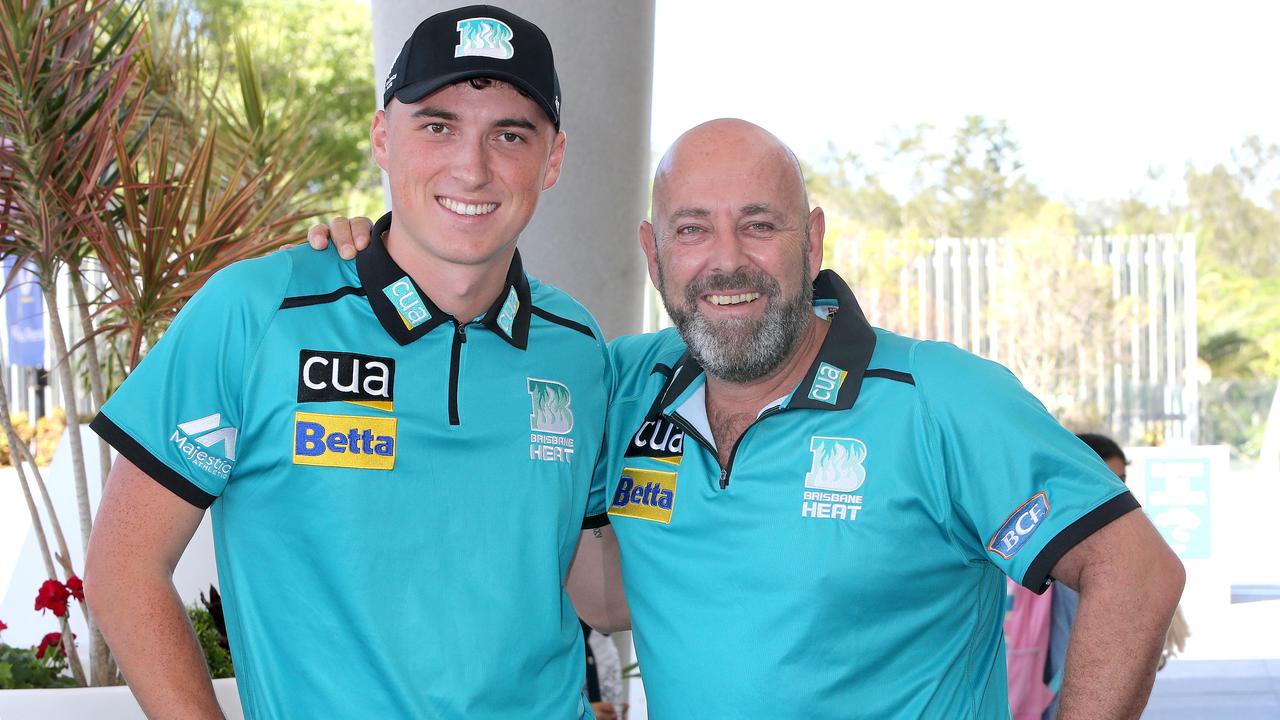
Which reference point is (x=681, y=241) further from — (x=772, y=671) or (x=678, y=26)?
(x=678, y=26)

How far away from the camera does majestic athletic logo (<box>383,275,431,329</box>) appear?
77.8 inches

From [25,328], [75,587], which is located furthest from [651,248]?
[25,328]

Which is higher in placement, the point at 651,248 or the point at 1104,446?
the point at 651,248

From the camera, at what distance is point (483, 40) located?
201cm

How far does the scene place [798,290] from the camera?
2.25 meters

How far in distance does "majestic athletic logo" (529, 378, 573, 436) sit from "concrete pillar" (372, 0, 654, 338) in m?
1.95

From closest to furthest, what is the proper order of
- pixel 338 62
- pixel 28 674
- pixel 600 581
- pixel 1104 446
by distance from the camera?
pixel 600 581 < pixel 28 674 < pixel 1104 446 < pixel 338 62

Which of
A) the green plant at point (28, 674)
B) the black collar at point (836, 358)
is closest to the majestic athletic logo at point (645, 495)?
the black collar at point (836, 358)

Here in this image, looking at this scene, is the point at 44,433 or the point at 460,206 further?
the point at 44,433

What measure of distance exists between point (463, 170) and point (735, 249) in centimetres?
55

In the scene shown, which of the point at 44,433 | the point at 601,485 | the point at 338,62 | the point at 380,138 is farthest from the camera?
the point at 338,62

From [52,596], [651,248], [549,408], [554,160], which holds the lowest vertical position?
[52,596]

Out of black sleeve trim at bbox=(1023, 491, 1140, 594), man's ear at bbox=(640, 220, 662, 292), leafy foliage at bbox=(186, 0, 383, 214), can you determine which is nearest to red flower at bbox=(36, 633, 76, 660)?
man's ear at bbox=(640, 220, 662, 292)

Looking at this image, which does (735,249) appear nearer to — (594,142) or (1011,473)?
(1011,473)
